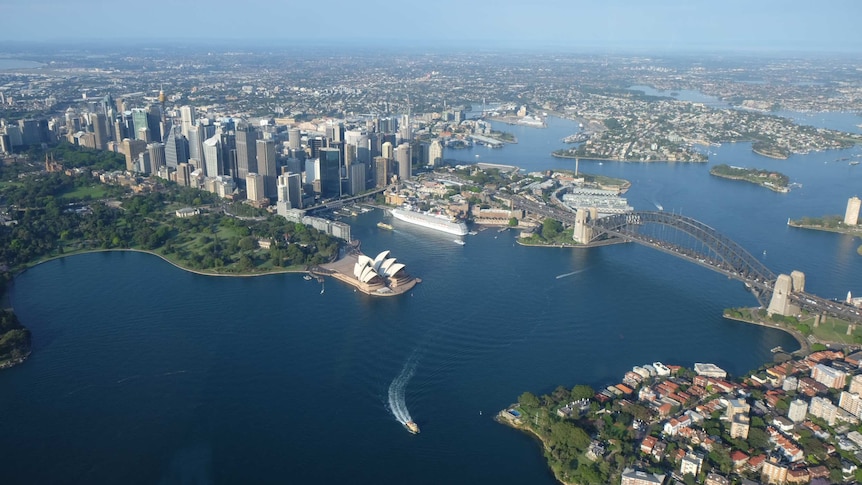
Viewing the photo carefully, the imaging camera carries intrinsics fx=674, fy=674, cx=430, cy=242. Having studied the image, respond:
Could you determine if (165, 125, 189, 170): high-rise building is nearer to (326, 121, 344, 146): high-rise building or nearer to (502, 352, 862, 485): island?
(326, 121, 344, 146): high-rise building

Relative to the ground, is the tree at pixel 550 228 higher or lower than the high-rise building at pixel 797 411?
higher

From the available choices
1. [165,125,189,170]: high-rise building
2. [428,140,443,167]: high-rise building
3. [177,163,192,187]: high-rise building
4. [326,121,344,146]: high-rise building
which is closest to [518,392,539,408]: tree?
[177,163,192,187]: high-rise building

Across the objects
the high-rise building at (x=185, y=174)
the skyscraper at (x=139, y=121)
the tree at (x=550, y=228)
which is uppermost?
the skyscraper at (x=139, y=121)

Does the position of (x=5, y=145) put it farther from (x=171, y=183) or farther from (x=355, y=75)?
(x=355, y=75)

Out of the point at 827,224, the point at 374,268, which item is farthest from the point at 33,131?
the point at 827,224

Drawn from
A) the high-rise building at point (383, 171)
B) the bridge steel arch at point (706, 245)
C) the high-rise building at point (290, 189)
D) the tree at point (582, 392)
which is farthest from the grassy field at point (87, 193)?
the tree at point (582, 392)

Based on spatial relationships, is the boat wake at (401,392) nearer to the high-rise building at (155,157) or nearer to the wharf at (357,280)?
the wharf at (357,280)

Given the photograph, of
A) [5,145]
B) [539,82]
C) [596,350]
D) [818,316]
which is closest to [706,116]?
[539,82]
